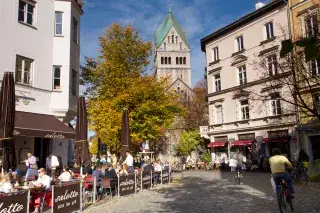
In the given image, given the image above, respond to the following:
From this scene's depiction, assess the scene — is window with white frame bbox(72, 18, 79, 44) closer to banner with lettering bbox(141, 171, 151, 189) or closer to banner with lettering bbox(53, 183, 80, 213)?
banner with lettering bbox(141, 171, 151, 189)

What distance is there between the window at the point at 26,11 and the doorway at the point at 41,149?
22.4ft

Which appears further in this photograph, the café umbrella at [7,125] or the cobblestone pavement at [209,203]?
the café umbrella at [7,125]

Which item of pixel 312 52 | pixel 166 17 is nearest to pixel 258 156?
pixel 312 52

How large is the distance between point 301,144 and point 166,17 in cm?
9185

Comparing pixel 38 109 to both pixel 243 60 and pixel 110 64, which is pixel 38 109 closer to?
pixel 110 64

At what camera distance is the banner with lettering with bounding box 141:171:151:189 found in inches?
645

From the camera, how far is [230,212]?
9930 millimetres

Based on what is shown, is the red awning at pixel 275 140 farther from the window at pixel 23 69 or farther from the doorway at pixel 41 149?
the window at pixel 23 69

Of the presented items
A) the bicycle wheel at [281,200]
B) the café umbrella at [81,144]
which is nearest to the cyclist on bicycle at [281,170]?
the bicycle wheel at [281,200]

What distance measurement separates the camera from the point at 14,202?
23.2 ft

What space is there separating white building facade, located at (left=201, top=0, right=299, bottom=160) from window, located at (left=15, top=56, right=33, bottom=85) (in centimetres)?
1675

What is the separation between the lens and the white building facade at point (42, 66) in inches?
667

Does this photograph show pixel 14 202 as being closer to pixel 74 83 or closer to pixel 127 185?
pixel 127 185

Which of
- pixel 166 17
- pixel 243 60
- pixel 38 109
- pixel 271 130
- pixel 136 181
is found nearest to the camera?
pixel 136 181
